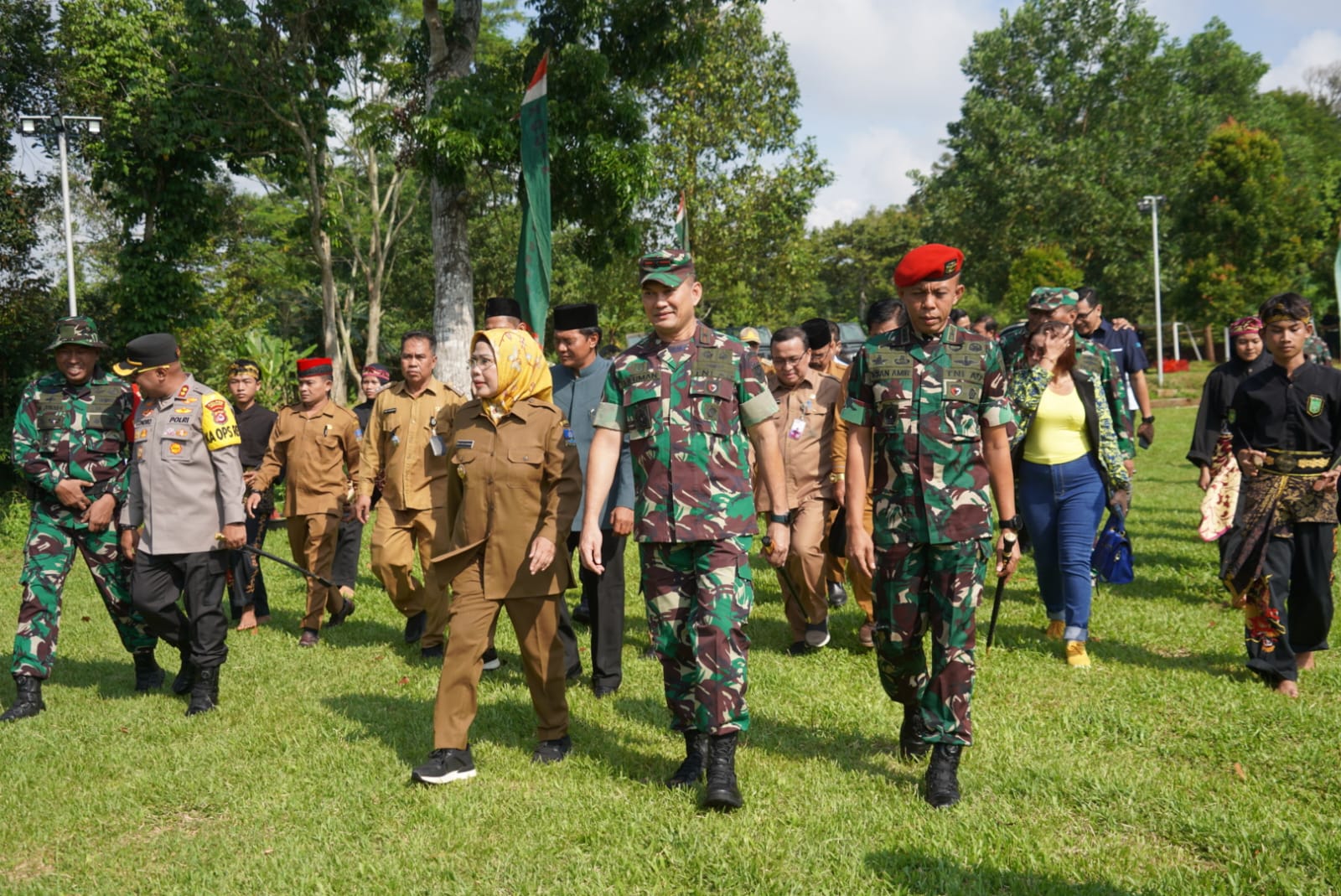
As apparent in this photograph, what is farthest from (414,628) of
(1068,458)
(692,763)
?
(1068,458)

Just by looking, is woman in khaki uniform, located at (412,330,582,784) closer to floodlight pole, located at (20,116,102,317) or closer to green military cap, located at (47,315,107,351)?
green military cap, located at (47,315,107,351)

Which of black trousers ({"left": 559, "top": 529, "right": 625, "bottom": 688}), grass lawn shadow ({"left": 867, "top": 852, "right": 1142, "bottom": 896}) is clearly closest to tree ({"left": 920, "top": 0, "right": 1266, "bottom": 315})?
black trousers ({"left": 559, "top": 529, "right": 625, "bottom": 688})

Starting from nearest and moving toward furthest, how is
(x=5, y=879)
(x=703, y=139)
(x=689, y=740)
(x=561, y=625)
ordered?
(x=5, y=879), (x=689, y=740), (x=561, y=625), (x=703, y=139)

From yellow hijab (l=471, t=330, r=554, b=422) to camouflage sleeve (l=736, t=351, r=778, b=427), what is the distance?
1149 millimetres

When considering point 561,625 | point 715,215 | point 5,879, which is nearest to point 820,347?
point 561,625

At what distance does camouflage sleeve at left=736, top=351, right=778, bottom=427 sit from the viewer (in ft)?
15.0

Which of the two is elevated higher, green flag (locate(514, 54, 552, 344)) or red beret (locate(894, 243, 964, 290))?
green flag (locate(514, 54, 552, 344))

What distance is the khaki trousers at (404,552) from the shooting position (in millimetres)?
7453

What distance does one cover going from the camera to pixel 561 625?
644 centimetres

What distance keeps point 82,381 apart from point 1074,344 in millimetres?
6448

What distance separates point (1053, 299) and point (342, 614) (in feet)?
20.5

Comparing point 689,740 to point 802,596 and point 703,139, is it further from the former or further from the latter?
point 703,139

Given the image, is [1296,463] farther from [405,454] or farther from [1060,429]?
[405,454]

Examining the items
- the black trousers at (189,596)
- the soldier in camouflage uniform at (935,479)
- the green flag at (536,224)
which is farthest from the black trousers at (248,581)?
the soldier in camouflage uniform at (935,479)
